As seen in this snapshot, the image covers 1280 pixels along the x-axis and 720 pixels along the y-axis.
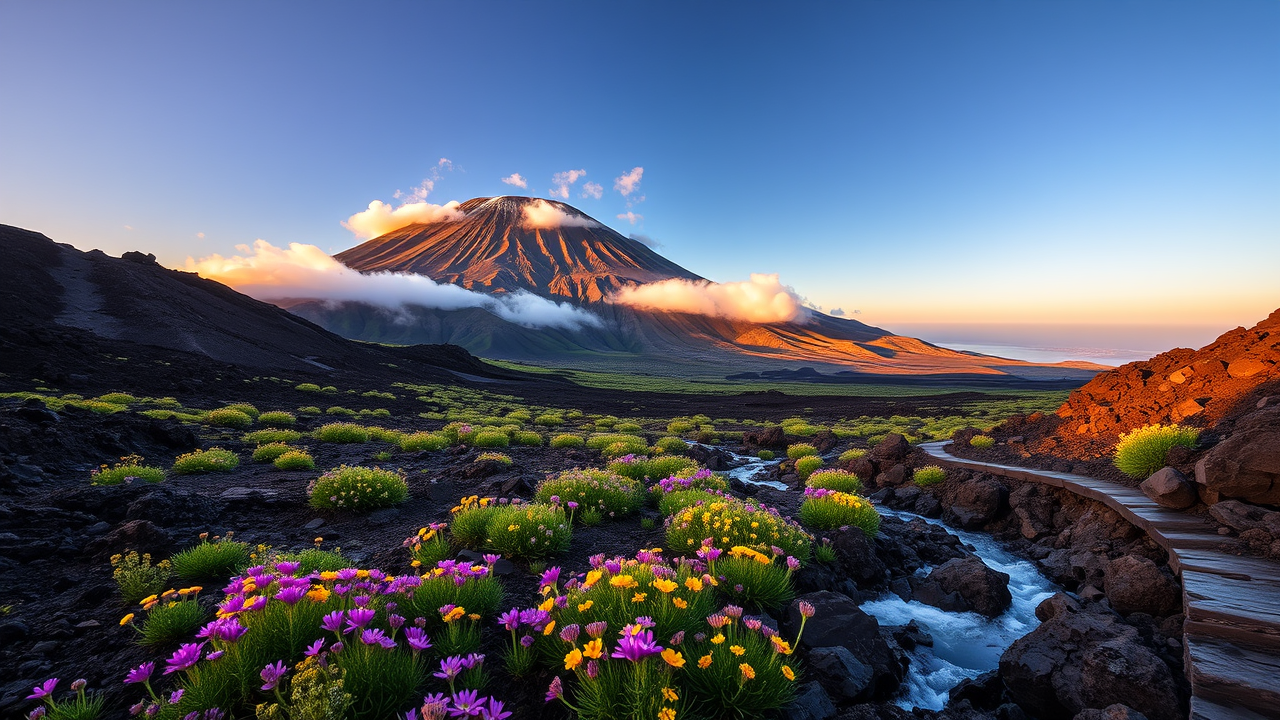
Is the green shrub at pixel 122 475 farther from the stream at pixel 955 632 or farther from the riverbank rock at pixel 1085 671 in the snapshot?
the riverbank rock at pixel 1085 671

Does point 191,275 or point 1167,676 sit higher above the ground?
point 191,275

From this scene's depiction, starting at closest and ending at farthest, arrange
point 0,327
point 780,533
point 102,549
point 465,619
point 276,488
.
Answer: point 465,619 → point 102,549 → point 780,533 → point 276,488 → point 0,327

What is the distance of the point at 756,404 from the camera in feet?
220

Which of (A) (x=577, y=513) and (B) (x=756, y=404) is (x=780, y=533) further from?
(B) (x=756, y=404)

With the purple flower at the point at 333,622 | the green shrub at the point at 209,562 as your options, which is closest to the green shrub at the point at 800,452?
the green shrub at the point at 209,562

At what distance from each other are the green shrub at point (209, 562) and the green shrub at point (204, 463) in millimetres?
7151

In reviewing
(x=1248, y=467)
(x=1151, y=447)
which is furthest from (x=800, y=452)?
(x=1248, y=467)

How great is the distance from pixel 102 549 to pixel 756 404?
65542 millimetres

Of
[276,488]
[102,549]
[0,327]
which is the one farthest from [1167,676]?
[0,327]

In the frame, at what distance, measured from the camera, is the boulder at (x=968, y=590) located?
695cm

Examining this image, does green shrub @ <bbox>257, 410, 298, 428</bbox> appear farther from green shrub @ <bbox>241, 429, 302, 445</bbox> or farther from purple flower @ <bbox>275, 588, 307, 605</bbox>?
purple flower @ <bbox>275, 588, 307, 605</bbox>

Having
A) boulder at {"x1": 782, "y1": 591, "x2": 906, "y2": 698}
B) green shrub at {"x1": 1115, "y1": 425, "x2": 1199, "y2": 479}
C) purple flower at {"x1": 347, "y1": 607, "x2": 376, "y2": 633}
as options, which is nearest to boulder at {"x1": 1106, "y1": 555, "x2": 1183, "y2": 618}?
boulder at {"x1": 782, "y1": 591, "x2": 906, "y2": 698}

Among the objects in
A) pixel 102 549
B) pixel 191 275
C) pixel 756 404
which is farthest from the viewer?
pixel 191 275

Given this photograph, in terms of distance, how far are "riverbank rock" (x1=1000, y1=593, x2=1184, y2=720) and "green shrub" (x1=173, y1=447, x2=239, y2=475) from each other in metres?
15.1
